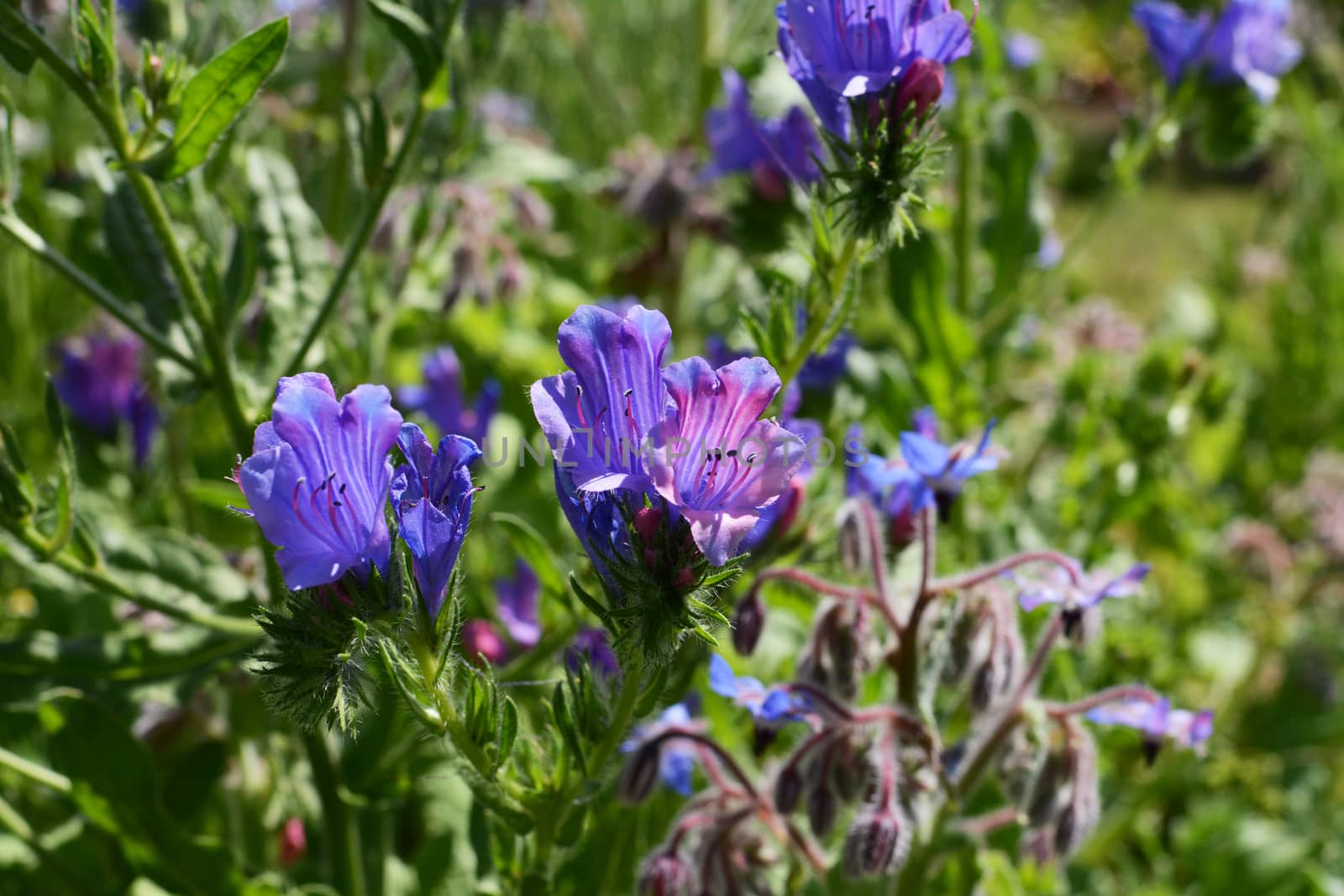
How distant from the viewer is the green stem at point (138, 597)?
1592mm

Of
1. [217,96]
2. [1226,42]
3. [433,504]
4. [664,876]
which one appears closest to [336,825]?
[664,876]

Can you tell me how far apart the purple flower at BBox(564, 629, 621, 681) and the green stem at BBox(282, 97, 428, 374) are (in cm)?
57

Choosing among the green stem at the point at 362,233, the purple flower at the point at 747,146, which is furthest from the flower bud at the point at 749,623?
the purple flower at the point at 747,146

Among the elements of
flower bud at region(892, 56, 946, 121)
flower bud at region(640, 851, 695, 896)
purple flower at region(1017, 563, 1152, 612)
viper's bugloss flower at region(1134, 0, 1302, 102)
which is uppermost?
viper's bugloss flower at region(1134, 0, 1302, 102)

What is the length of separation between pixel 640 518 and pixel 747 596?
1.82 ft

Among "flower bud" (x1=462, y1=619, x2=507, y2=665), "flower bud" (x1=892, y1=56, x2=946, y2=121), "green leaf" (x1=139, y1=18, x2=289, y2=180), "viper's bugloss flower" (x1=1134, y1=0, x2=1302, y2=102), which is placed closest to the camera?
"flower bud" (x1=892, y1=56, x2=946, y2=121)

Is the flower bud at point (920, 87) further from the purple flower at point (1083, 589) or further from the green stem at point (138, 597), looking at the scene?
the green stem at point (138, 597)

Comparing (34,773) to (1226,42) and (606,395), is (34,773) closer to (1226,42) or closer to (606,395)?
(606,395)

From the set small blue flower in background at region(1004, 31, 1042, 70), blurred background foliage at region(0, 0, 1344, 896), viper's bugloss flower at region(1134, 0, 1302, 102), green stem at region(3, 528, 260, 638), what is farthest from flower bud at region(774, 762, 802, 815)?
small blue flower in background at region(1004, 31, 1042, 70)

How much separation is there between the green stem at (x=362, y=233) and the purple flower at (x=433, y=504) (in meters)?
0.65

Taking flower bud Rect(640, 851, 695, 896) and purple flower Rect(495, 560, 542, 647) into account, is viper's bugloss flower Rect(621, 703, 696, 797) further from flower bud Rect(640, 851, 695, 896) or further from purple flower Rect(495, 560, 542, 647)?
purple flower Rect(495, 560, 542, 647)

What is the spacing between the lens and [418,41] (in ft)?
5.65

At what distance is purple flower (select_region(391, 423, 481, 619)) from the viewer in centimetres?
111

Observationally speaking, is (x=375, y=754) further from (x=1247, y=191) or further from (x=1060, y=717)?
(x=1247, y=191)
